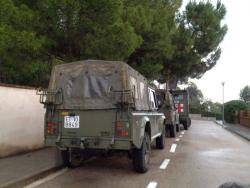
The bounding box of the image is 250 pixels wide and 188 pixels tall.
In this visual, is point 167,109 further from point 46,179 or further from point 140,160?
point 46,179

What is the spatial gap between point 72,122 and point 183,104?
64.9 ft

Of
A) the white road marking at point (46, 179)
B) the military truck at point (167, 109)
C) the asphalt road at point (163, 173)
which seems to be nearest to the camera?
the white road marking at point (46, 179)

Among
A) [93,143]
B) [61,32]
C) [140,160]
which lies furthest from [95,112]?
[61,32]

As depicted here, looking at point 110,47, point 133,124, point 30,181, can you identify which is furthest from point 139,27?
point 30,181

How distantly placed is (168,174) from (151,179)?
2.68 ft

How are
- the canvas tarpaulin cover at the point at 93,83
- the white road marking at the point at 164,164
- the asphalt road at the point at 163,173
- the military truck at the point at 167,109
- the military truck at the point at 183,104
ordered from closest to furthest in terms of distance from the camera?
1. the asphalt road at the point at 163,173
2. the canvas tarpaulin cover at the point at 93,83
3. the white road marking at the point at 164,164
4. the military truck at the point at 167,109
5. the military truck at the point at 183,104

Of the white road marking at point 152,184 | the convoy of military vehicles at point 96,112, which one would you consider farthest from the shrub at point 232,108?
the white road marking at point 152,184

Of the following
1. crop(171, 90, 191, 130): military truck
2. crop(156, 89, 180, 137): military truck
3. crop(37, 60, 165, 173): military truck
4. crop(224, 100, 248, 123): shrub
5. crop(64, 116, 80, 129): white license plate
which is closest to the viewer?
crop(37, 60, 165, 173): military truck

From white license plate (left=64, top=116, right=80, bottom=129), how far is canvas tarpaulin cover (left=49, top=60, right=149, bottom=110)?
10.3 inches

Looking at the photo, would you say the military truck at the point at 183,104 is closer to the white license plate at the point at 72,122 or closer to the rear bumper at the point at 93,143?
the white license plate at the point at 72,122

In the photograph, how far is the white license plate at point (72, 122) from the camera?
9102mm

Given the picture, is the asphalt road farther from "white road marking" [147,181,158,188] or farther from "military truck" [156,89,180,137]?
"military truck" [156,89,180,137]

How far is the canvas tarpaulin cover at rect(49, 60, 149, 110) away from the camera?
30.4ft

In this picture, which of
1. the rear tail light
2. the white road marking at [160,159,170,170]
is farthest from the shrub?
the rear tail light
